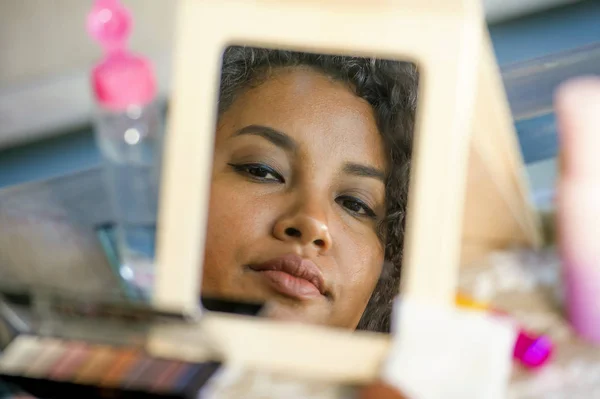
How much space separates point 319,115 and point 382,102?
0.04 meters

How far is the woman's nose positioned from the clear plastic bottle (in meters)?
0.12

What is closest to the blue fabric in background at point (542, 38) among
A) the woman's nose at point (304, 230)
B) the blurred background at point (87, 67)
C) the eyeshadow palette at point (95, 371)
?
the blurred background at point (87, 67)

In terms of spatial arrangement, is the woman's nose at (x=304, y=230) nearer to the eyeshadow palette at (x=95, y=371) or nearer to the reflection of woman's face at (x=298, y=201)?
the reflection of woman's face at (x=298, y=201)

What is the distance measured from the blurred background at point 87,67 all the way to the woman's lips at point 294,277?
0.69ft

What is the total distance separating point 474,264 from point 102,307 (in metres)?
0.29

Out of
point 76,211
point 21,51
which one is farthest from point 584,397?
point 21,51

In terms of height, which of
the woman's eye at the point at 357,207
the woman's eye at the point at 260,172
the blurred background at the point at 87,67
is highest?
the blurred background at the point at 87,67

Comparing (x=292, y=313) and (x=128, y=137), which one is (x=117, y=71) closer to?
(x=128, y=137)

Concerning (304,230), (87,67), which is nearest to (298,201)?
(304,230)

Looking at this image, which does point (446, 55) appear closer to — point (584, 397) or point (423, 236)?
point (423, 236)

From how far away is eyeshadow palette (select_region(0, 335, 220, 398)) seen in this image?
42cm

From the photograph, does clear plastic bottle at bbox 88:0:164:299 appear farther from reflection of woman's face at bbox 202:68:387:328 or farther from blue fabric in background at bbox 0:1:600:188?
blue fabric in background at bbox 0:1:600:188

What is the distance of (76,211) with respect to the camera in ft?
1.87

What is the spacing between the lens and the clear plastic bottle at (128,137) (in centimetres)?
48
